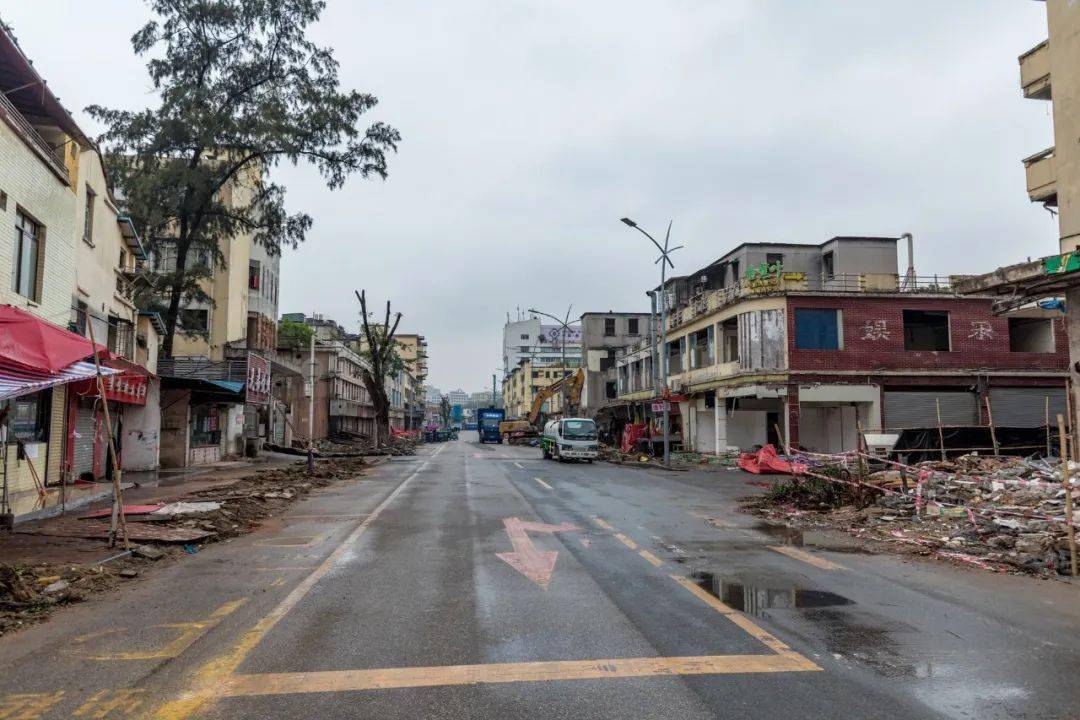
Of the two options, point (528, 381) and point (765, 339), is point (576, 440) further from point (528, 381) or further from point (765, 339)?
point (528, 381)

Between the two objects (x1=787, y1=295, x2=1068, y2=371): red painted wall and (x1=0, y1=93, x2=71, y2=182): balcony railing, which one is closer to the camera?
(x1=0, y1=93, x2=71, y2=182): balcony railing

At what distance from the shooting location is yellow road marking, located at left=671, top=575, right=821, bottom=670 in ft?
18.2

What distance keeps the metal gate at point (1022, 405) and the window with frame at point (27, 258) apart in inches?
1469

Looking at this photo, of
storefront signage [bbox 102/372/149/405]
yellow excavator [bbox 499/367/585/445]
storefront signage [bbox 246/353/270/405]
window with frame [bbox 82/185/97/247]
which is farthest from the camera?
yellow excavator [bbox 499/367/585/445]

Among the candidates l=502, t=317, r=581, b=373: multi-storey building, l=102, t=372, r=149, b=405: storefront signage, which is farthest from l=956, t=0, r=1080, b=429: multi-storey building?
l=502, t=317, r=581, b=373: multi-storey building

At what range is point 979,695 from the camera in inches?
184

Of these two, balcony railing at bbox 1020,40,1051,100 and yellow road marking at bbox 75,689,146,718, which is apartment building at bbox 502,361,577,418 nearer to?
balcony railing at bbox 1020,40,1051,100

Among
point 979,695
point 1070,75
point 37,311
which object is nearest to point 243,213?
point 37,311

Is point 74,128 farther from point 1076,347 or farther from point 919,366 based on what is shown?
point 919,366

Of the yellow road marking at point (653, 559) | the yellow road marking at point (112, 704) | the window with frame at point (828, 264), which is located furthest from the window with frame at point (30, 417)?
the window with frame at point (828, 264)

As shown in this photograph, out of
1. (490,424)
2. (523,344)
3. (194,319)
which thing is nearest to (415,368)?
(523,344)

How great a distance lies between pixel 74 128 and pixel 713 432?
32.3 metres

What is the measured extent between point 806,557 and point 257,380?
93.1 ft

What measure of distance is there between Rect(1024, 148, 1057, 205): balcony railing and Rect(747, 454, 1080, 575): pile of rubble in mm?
7807
